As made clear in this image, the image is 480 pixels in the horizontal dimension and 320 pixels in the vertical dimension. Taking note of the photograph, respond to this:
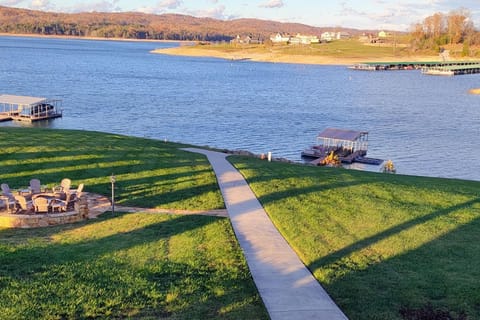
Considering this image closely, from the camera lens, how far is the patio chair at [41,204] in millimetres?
14562

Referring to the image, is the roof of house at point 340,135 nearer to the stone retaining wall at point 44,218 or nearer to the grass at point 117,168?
the grass at point 117,168

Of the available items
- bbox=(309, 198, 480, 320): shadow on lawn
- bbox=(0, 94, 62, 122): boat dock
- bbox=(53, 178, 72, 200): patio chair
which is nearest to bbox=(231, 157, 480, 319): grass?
bbox=(309, 198, 480, 320): shadow on lawn

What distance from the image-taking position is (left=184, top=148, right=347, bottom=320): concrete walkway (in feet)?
31.7

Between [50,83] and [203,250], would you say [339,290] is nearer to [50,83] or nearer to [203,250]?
[203,250]

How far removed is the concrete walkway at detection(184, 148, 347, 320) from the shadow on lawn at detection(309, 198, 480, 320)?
1.31 feet

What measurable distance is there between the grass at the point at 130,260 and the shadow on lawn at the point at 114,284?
2 cm

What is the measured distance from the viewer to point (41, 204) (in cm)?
1461

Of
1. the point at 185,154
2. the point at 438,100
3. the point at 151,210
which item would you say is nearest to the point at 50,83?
the point at 438,100

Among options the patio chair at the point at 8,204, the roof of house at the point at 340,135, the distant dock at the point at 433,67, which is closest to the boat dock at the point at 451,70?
the distant dock at the point at 433,67

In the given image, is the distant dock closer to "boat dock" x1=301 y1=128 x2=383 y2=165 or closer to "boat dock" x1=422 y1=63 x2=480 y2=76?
"boat dock" x1=422 y1=63 x2=480 y2=76

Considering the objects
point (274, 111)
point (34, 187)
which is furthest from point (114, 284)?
point (274, 111)

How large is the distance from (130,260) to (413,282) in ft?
19.3

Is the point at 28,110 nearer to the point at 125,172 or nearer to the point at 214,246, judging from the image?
the point at 125,172

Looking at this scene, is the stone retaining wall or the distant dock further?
the distant dock
